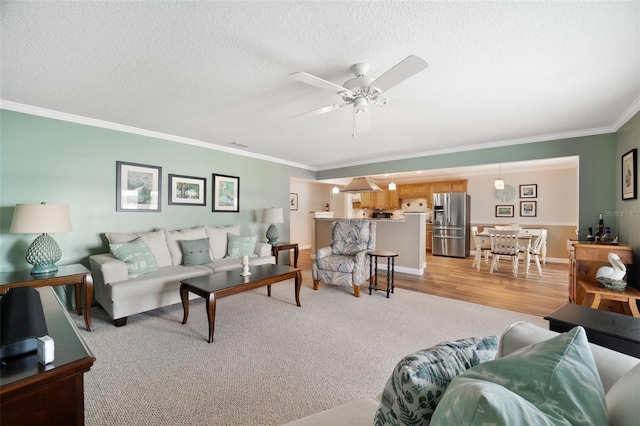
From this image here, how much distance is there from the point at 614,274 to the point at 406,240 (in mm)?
2978

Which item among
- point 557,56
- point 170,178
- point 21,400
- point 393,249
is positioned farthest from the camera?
point 393,249

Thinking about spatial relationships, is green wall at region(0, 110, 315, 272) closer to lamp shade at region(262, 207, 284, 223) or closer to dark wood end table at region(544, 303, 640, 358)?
lamp shade at region(262, 207, 284, 223)

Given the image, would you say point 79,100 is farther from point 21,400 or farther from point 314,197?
point 314,197

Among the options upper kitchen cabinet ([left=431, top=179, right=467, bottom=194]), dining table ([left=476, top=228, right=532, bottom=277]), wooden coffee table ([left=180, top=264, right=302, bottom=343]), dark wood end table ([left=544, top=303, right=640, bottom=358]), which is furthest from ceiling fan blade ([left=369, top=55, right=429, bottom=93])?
upper kitchen cabinet ([left=431, top=179, right=467, bottom=194])

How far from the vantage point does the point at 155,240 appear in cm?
352

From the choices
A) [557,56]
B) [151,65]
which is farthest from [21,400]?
[557,56]

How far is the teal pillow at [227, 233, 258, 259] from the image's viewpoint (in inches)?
166

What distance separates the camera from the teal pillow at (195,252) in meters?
3.64

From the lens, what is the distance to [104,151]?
342cm

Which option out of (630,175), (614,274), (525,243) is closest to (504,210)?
(525,243)

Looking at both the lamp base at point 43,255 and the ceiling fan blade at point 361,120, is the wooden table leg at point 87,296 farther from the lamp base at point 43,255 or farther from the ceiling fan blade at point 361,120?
the ceiling fan blade at point 361,120

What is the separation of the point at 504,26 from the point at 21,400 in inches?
109

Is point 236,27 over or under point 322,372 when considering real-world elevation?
over

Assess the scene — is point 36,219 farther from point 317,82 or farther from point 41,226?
point 317,82
